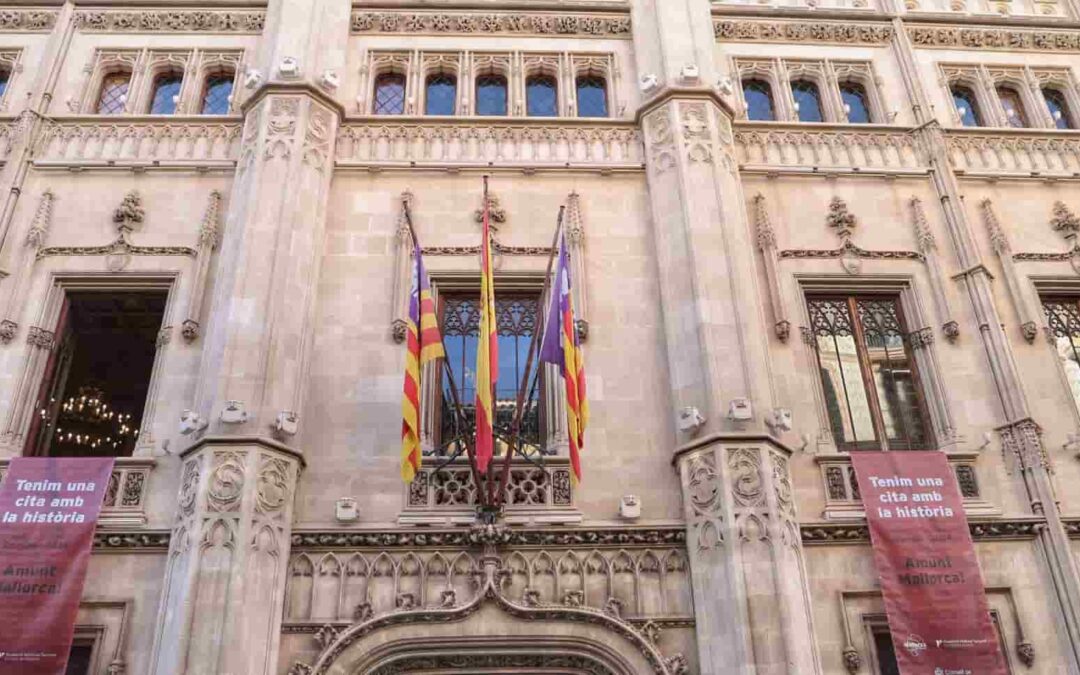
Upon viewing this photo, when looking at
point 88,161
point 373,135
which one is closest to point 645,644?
point 373,135

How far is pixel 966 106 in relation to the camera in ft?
62.2

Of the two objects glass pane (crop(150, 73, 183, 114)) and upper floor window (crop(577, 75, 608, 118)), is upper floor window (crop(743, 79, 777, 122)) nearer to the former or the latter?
upper floor window (crop(577, 75, 608, 118))

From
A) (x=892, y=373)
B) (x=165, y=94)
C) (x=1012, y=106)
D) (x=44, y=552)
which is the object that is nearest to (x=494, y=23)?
(x=165, y=94)

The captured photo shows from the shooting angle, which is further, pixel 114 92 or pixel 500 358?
pixel 114 92

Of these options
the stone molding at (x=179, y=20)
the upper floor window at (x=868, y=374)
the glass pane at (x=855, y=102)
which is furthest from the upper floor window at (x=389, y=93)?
the glass pane at (x=855, y=102)

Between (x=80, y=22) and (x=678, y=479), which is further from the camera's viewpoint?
(x=80, y=22)

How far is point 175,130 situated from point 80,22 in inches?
166

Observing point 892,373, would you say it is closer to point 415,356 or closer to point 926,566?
point 926,566

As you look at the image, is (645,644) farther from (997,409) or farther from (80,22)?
(80,22)

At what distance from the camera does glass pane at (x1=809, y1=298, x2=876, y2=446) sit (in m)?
14.6

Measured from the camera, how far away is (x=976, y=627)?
12.3m

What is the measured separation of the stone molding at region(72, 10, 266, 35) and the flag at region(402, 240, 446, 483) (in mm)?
9044

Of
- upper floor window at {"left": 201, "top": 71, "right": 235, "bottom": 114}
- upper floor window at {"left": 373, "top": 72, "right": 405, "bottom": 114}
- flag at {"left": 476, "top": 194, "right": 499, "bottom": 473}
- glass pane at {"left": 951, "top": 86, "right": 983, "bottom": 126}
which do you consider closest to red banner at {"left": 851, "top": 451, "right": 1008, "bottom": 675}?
flag at {"left": 476, "top": 194, "right": 499, "bottom": 473}

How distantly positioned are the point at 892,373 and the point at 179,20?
16205 millimetres
